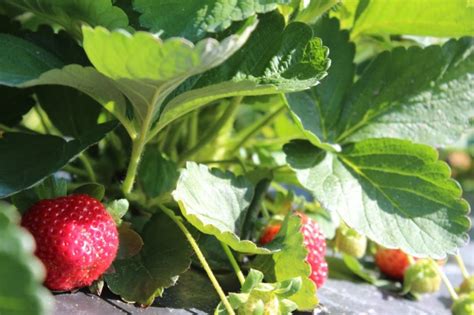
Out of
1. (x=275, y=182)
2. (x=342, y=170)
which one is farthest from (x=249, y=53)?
(x=275, y=182)

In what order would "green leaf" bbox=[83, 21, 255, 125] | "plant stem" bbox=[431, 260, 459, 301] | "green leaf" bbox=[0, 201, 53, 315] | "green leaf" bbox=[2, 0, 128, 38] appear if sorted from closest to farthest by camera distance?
"green leaf" bbox=[0, 201, 53, 315], "green leaf" bbox=[83, 21, 255, 125], "green leaf" bbox=[2, 0, 128, 38], "plant stem" bbox=[431, 260, 459, 301]

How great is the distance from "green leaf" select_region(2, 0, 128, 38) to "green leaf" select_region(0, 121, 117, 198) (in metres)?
0.09

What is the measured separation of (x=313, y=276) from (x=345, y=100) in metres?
0.19

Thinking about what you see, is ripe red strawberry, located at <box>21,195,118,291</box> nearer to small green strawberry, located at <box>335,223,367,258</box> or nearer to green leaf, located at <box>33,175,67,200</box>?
green leaf, located at <box>33,175,67,200</box>

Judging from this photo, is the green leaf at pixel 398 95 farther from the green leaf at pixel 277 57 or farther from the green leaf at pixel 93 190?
the green leaf at pixel 93 190

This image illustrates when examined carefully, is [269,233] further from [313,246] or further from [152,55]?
[152,55]

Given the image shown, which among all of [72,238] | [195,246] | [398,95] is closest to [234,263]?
[195,246]

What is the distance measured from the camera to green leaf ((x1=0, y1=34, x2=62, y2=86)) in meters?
0.57

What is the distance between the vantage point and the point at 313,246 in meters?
0.75

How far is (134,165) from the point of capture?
2.22 ft

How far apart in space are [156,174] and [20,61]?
0.21m

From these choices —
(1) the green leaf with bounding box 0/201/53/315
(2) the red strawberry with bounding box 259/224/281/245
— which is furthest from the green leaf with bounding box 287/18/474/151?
(1) the green leaf with bounding box 0/201/53/315

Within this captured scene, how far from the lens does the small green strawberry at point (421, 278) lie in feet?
2.80

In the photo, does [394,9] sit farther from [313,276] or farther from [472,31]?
[313,276]
